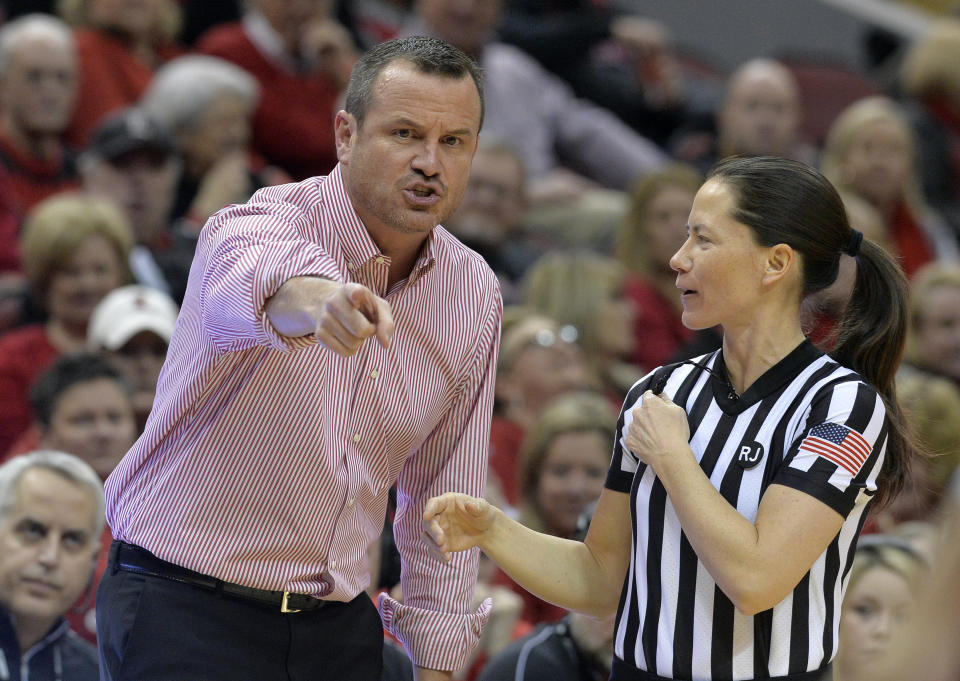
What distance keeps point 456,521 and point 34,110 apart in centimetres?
366

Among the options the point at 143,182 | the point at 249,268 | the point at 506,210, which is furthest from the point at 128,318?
the point at 249,268

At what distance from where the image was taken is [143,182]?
546cm

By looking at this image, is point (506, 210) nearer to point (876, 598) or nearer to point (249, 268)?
point (876, 598)

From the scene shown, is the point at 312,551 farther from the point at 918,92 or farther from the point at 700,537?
the point at 918,92

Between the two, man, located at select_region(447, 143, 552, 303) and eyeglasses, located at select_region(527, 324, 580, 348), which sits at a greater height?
→ man, located at select_region(447, 143, 552, 303)

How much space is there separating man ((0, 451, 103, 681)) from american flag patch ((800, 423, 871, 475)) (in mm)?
2040

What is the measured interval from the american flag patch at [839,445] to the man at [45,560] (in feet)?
6.69

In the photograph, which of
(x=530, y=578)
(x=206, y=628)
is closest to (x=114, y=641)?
(x=206, y=628)

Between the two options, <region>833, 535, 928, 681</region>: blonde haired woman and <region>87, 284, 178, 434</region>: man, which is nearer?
<region>833, 535, 928, 681</region>: blonde haired woman

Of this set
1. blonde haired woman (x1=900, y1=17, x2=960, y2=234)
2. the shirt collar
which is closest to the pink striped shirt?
the shirt collar

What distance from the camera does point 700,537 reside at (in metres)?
2.25

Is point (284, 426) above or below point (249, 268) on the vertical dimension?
below

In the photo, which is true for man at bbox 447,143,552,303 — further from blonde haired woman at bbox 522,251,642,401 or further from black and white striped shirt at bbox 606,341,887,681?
black and white striped shirt at bbox 606,341,887,681

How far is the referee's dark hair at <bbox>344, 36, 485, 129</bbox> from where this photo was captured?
2.50 metres
